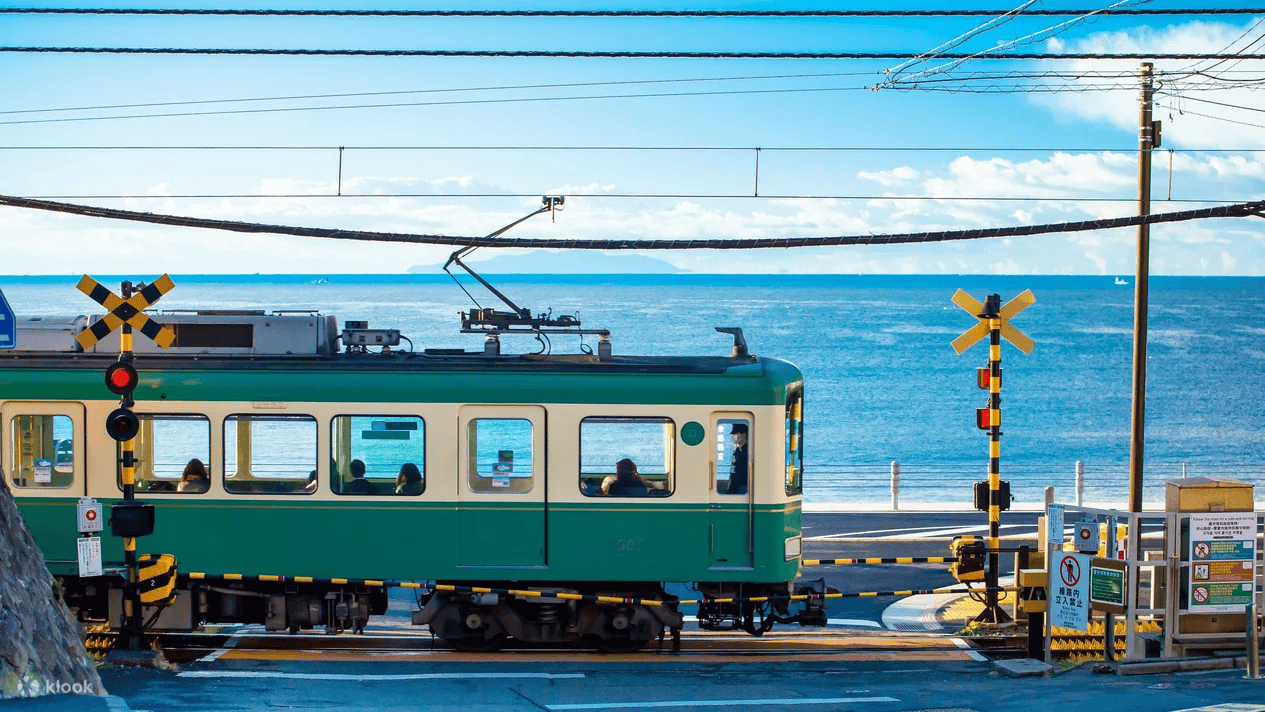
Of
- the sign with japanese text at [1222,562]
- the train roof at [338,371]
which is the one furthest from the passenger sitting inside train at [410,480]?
the sign with japanese text at [1222,562]

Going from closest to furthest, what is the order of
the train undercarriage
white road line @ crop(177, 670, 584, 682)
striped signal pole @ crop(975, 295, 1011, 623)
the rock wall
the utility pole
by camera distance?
the rock wall → white road line @ crop(177, 670, 584, 682) → the train undercarriage → striped signal pole @ crop(975, 295, 1011, 623) → the utility pole

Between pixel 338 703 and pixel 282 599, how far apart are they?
277cm

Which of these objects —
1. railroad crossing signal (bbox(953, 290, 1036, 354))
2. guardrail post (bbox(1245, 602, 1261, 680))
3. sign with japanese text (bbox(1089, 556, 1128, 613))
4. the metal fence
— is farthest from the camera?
the metal fence

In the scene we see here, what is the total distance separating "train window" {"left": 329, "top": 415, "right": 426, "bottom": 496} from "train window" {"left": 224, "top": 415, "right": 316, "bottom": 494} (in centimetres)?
28

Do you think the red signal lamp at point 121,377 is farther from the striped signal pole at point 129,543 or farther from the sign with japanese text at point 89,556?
the sign with japanese text at point 89,556

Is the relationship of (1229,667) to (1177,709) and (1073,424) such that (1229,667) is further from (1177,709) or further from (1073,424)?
(1073,424)

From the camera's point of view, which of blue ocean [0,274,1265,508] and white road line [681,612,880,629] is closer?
white road line [681,612,880,629]

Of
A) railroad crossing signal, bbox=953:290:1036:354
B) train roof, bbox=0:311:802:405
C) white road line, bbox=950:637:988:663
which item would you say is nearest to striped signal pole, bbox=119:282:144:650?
train roof, bbox=0:311:802:405

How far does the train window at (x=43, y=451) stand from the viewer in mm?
12719

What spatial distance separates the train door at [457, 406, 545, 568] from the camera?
12.5m

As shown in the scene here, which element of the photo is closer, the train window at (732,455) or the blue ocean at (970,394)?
the train window at (732,455)

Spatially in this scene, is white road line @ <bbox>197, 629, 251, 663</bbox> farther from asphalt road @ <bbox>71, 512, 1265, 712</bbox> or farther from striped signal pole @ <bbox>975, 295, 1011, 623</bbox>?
striped signal pole @ <bbox>975, 295, 1011, 623</bbox>

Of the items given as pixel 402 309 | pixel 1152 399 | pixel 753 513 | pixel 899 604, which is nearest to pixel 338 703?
pixel 753 513

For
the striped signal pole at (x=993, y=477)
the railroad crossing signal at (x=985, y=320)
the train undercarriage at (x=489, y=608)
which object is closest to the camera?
the train undercarriage at (x=489, y=608)
